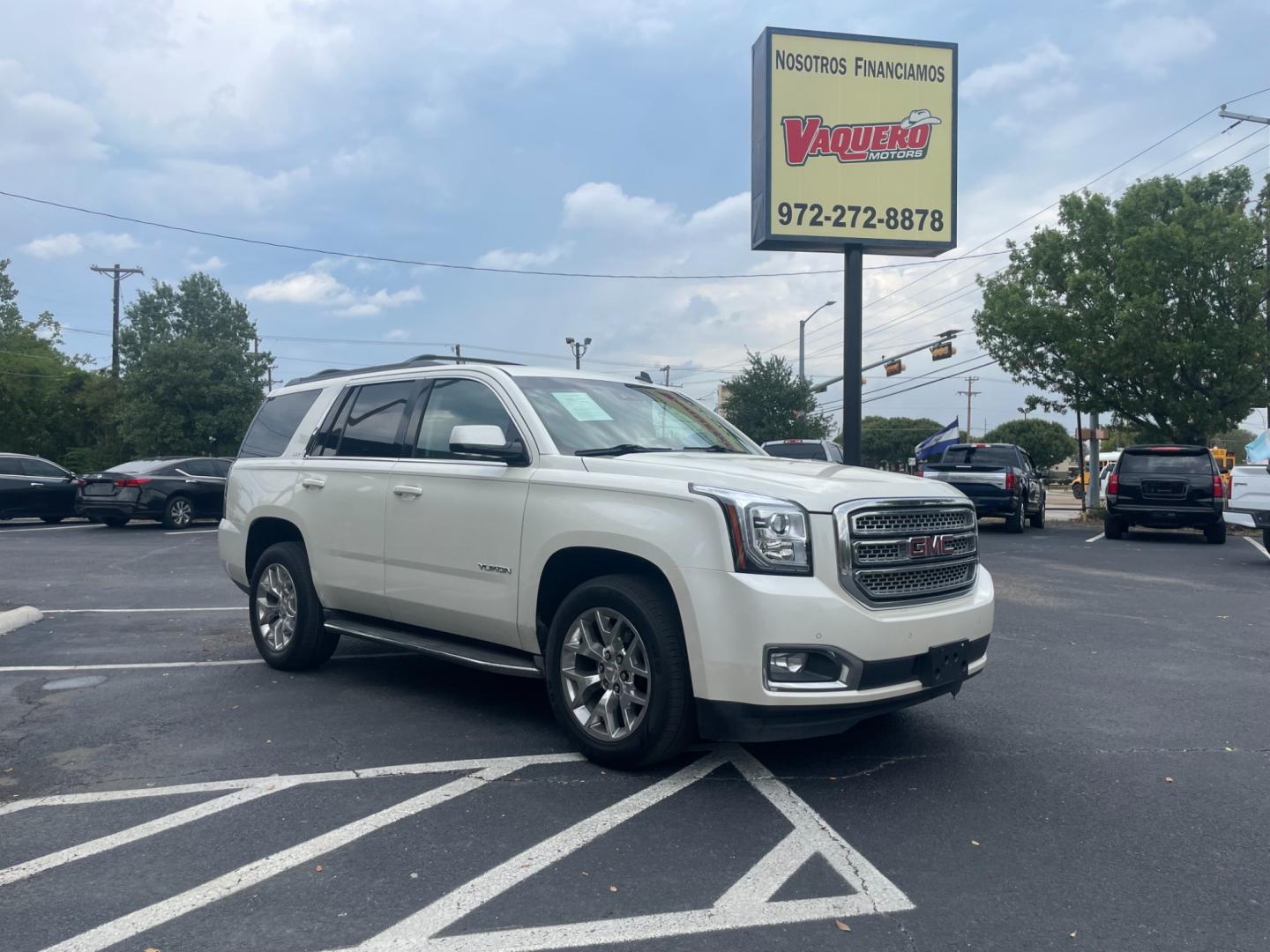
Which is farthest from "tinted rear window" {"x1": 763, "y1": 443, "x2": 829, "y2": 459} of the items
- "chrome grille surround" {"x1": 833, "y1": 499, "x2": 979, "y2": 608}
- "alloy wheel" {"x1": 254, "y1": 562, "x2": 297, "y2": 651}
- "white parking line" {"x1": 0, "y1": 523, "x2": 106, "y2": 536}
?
"chrome grille surround" {"x1": 833, "y1": 499, "x2": 979, "y2": 608}

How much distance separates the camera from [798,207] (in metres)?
20.7

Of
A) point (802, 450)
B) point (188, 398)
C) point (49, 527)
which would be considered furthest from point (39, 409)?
point (802, 450)

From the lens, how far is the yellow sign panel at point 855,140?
2066 cm

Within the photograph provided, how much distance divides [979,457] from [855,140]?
6.90 m

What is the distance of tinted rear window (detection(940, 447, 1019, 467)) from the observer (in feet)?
67.1

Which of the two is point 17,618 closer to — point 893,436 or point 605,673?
point 605,673

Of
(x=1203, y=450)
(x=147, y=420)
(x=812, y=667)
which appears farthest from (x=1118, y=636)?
(x=147, y=420)

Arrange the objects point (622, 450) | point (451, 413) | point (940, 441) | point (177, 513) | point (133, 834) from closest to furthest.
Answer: point (133, 834)
point (622, 450)
point (451, 413)
point (177, 513)
point (940, 441)

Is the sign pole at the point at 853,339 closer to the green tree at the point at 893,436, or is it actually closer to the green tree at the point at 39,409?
the green tree at the point at 39,409

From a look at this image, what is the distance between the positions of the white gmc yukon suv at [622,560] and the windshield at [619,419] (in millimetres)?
17

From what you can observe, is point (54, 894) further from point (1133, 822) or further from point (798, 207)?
point (798, 207)

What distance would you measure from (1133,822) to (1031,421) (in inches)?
4087

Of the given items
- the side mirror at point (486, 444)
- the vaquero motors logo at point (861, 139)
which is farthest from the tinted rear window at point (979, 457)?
the side mirror at point (486, 444)

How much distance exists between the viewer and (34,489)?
19938mm
